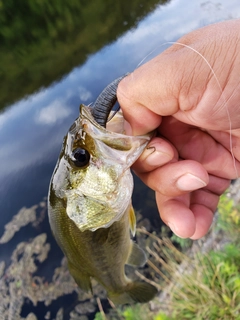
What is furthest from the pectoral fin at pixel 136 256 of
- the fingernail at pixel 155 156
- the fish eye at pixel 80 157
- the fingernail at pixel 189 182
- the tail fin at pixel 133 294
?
the fish eye at pixel 80 157

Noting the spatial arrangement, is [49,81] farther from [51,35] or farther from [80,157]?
[80,157]

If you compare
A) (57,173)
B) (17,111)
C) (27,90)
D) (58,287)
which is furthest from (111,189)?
(27,90)

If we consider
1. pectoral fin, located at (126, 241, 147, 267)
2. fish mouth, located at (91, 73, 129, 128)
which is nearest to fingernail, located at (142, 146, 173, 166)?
fish mouth, located at (91, 73, 129, 128)

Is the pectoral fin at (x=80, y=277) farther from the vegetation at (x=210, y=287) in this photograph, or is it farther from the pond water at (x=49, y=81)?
the pond water at (x=49, y=81)

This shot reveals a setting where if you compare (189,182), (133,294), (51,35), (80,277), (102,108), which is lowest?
(51,35)

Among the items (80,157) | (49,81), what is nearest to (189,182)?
(80,157)

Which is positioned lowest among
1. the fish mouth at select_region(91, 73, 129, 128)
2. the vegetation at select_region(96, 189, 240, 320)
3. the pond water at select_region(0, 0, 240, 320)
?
the pond water at select_region(0, 0, 240, 320)

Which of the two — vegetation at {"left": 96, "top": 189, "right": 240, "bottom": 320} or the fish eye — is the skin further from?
vegetation at {"left": 96, "top": 189, "right": 240, "bottom": 320}
